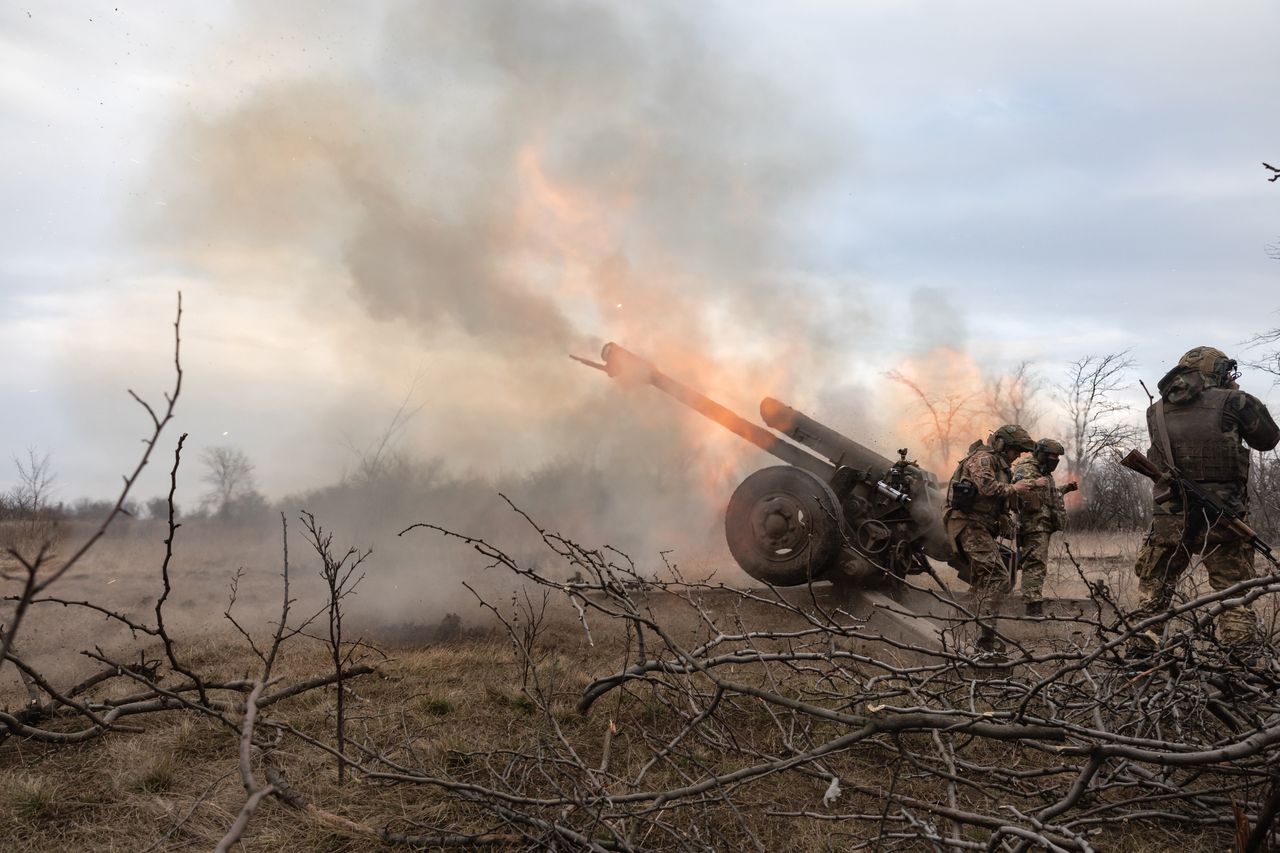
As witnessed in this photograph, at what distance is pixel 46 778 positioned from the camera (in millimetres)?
3855

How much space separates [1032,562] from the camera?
8242mm

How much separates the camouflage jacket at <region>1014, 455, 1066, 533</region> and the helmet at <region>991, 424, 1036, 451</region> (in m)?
0.73

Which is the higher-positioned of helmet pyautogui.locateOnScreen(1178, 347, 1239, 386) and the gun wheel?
helmet pyautogui.locateOnScreen(1178, 347, 1239, 386)

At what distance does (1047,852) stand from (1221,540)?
4.45 meters

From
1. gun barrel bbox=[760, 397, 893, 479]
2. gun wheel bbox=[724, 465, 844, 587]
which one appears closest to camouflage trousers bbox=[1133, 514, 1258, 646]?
gun wheel bbox=[724, 465, 844, 587]

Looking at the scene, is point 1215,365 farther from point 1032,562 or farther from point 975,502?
point 1032,562

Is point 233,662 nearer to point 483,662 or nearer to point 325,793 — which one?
point 483,662

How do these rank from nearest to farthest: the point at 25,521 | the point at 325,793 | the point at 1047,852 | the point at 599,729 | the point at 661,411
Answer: the point at 1047,852 → the point at 325,793 → the point at 599,729 → the point at 661,411 → the point at 25,521

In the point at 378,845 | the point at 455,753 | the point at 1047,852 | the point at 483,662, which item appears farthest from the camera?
the point at 483,662

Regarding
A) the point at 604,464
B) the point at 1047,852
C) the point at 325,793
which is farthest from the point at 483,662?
the point at 604,464

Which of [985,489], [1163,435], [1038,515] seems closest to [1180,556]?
[1163,435]

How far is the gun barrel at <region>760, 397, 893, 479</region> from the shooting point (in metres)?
8.44

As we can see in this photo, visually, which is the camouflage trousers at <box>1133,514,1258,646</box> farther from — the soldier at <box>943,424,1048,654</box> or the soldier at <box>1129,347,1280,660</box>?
the soldier at <box>943,424,1048,654</box>

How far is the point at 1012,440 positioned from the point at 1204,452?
6.92 feet
